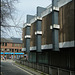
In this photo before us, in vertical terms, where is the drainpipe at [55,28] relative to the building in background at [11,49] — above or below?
above

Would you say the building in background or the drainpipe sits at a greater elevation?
the drainpipe

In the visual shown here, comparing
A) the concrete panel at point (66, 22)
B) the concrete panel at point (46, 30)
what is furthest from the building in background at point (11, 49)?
the concrete panel at point (66, 22)

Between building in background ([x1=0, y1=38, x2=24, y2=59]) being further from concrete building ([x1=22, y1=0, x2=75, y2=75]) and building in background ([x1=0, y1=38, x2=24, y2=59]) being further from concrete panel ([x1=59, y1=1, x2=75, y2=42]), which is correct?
concrete panel ([x1=59, y1=1, x2=75, y2=42])

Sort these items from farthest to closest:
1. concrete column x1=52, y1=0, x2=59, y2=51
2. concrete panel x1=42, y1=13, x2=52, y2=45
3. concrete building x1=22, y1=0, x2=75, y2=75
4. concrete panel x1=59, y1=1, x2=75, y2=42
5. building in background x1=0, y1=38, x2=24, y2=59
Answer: building in background x1=0, y1=38, x2=24, y2=59 < concrete panel x1=42, y1=13, x2=52, y2=45 < concrete column x1=52, y1=0, x2=59, y2=51 < concrete building x1=22, y1=0, x2=75, y2=75 < concrete panel x1=59, y1=1, x2=75, y2=42

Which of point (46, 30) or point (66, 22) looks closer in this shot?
point (66, 22)

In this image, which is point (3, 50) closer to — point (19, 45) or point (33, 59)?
point (19, 45)

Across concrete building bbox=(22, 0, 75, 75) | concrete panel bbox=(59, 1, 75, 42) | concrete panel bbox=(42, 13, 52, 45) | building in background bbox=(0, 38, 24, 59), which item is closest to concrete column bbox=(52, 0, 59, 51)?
concrete building bbox=(22, 0, 75, 75)

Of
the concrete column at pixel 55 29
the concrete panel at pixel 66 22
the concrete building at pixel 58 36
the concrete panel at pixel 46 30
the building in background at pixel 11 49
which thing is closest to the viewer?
the concrete panel at pixel 66 22

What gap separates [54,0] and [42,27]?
5252mm

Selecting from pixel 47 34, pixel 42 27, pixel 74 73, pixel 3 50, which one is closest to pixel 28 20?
pixel 42 27

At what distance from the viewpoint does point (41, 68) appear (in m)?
17.6

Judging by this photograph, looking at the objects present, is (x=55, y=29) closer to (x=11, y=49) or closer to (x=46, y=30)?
(x=46, y=30)

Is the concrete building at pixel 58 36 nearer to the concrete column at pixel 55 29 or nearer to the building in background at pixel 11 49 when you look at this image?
the concrete column at pixel 55 29

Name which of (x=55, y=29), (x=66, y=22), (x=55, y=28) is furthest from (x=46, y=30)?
(x=66, y=22)
